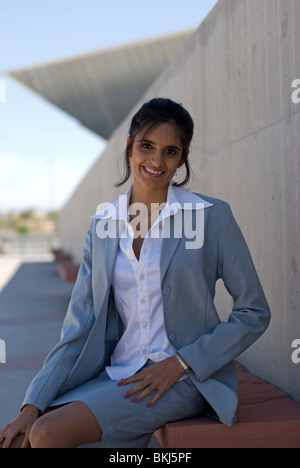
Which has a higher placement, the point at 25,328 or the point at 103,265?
the point at 103,265

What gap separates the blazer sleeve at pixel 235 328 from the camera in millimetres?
2314

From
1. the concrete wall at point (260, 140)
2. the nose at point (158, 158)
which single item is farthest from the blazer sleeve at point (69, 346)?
the concrete wall at point (260, 140)

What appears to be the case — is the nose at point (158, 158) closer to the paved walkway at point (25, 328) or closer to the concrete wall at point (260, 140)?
the concrete wall at point (260, 140)

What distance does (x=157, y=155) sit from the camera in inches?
101

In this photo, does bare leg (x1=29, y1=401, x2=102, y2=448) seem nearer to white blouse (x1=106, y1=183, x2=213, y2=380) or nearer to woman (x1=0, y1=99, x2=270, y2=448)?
woman (x1=0, y1=99, x2=270, y2=448)

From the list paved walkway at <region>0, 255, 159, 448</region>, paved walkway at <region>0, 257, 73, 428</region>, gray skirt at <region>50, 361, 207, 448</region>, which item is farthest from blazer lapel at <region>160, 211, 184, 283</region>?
paved walkway at <region>0, 257, 73, 428</region>

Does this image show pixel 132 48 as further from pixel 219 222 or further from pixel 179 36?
pixel 219 222

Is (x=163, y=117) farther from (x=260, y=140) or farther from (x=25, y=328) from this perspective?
(x=25, y=328)

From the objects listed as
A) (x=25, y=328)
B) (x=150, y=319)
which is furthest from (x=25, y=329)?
(x=150, y=319)

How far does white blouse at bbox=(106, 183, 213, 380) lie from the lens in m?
2.47

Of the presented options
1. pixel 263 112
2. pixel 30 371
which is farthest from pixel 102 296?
pixel 30 371

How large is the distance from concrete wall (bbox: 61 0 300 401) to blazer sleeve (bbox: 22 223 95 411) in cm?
108

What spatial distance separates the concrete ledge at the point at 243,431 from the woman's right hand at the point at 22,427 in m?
0.53

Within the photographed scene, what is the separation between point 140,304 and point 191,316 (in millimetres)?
221
